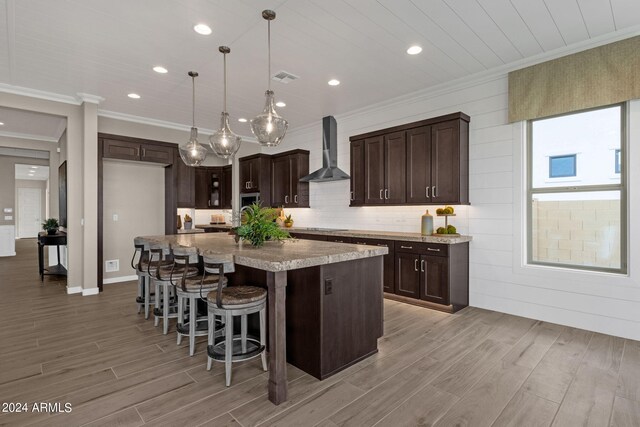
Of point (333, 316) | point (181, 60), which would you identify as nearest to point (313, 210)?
point (181, 60)

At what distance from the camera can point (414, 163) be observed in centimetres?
452

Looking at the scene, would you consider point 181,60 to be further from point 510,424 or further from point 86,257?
point 510,424

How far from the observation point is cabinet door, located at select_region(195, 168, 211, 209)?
7855 mm

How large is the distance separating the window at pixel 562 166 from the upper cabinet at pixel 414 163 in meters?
0.92

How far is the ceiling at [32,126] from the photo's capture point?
5731 mm

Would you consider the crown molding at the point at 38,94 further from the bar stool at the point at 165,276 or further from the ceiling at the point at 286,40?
the bar stool at the point at 165,276

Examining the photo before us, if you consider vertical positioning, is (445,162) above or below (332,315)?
above

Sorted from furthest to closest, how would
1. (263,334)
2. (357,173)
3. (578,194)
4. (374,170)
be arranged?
(357,173) → (374,170) → (578,194) → (263,334)

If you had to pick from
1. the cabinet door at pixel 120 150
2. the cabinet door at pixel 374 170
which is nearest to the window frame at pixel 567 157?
the cabinet door at pixel 374 170

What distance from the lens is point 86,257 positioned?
499 cm

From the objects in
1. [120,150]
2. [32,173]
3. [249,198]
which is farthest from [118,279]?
[32,173]

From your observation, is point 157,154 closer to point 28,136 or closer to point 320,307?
point 28,136

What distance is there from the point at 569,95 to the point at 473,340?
2813mm

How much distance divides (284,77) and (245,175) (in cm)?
346
